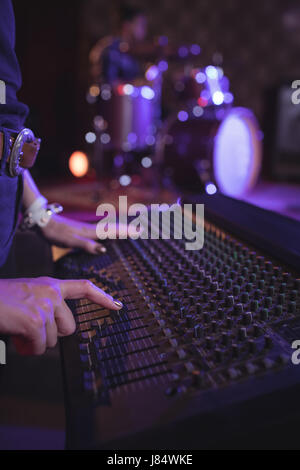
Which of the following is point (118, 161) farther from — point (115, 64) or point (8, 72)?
point (8, 72)

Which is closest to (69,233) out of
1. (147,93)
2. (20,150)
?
(20,150)

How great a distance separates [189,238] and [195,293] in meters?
0.30

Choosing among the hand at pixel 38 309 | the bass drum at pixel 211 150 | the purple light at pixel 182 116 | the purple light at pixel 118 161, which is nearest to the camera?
the hand at pixel 38 309

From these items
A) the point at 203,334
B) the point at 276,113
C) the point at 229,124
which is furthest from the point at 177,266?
the point at 276,113

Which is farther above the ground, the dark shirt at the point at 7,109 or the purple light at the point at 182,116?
the purple light at the point at 182,116

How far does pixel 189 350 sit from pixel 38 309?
7.3 inches

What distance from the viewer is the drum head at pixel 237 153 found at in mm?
3449

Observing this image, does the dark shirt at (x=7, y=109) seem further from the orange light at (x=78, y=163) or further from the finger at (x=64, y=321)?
the orange light at (x=78, y=163)

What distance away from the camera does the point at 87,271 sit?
76cm

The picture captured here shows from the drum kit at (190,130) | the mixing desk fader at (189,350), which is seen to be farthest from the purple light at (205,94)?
the mixing desk fader at (189,350)

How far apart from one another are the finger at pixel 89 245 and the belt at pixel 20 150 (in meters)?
0.25

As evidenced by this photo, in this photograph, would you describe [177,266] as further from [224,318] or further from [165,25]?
[165,25]

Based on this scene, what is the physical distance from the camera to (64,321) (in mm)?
497

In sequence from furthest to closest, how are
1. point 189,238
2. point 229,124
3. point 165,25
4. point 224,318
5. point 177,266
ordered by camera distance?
point 165,25 < point 229,124 < point 189,238 < point 177,266 < point 224,318
